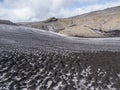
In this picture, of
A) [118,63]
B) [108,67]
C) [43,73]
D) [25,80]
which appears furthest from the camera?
[118,63]

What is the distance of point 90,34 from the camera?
8831 cm

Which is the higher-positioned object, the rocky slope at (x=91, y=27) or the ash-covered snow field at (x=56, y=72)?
the ash-covered snow field at (x=56, y=72)

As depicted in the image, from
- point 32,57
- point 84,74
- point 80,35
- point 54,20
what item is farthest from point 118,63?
point 54,20

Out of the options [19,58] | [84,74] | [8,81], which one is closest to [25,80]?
[8,81]

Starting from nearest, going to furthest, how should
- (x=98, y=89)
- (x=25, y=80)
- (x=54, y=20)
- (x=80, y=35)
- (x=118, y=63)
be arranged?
(x=98, y=89), (x=25, y=80), (x=118, y=63), (x=80, y=35), (x=54, y=20)

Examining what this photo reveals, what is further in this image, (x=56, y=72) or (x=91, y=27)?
(x=91, y=27)

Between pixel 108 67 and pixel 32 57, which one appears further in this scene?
pixel 32 57

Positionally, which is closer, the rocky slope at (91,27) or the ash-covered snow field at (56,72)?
the ash-covered snow field at (56,72)

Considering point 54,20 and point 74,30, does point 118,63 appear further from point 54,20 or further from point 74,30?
point 54,20

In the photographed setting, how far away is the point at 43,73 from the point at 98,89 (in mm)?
5576

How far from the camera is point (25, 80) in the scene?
2277 cm

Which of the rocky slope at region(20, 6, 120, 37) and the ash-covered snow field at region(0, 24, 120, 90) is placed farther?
the rocky slope at region(20, 6, 120, 37)

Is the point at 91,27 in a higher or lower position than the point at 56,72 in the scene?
lower

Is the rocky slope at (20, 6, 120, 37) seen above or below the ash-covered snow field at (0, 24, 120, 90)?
below
